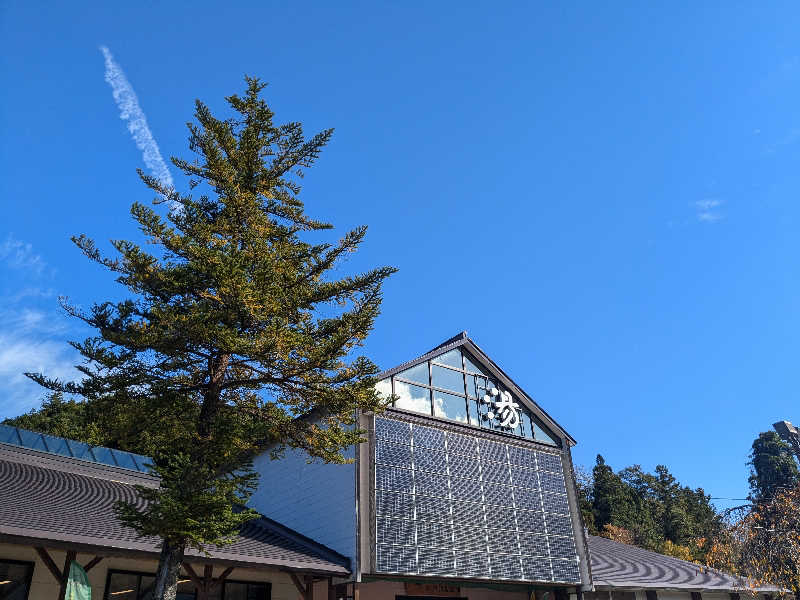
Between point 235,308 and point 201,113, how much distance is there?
5.35 meters

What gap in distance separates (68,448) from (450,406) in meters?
12.4

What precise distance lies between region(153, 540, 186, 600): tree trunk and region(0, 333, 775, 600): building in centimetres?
169

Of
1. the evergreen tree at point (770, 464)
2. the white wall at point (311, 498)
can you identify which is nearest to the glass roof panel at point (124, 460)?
the white wall at point (311, 498)

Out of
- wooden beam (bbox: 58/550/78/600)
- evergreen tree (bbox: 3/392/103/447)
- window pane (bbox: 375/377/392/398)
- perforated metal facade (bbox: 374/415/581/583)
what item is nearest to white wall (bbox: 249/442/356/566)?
perforated metal facade (bbox: 374/415/581/583)

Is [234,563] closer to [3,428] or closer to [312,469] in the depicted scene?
[312,469]

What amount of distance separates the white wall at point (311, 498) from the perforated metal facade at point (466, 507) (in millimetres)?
841

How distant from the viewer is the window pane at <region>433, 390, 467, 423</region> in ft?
62.3

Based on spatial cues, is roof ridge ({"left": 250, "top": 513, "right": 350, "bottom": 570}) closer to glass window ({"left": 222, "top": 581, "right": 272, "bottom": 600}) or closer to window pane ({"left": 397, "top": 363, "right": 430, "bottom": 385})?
glass window ({"left": 222, "top": 581, "right": 272, "bottom": 600})

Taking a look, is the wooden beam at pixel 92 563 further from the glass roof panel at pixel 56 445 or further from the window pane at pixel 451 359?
the window pane at pixel 451 359

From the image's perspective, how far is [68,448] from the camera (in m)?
18.0

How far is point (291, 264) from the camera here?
1230cm

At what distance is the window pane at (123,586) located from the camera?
500 inches

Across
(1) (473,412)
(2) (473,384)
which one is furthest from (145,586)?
(2) (473,384)

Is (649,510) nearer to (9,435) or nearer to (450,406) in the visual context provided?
(450,406)
